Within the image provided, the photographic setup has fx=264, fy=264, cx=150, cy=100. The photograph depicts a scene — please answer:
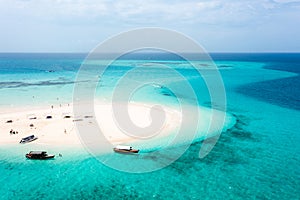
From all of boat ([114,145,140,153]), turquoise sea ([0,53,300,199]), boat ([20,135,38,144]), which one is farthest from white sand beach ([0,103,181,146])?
turquoise sea ([0,53,300,199])

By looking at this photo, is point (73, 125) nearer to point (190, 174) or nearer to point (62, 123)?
point (62, 123)

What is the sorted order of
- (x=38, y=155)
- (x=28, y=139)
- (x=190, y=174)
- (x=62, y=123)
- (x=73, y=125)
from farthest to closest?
(x=62, y=123)
(x=73, y=125)
(x=28, y=139)
(x=38, y=155)
(x=190, y=174)

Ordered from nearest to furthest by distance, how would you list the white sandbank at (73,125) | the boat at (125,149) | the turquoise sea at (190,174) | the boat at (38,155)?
1. the turquoise sea at (190,174)
2. the boat at (38,155)
3. the boat at (125,149)
4. the white sandbank at (73,125)

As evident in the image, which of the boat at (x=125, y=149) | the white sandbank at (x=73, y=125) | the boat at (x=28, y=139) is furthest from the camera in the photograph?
the white sandbank at (x=73, y=125)

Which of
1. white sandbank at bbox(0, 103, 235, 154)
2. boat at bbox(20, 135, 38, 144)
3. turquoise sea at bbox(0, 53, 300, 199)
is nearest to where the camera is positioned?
turquoise sea at bbox(0, 53, 300, 199)

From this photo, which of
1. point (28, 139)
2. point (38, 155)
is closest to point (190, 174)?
point (38, 155)

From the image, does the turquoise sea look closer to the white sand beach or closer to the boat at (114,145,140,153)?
the boat at (114,145,140,153)

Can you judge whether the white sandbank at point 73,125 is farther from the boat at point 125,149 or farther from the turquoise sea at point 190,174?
the turquoise sea at point 190,174

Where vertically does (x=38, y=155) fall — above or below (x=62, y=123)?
below

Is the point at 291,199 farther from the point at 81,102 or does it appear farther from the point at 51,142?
the point at 81,102

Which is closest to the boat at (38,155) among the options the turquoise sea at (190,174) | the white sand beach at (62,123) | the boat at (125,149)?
the turquoise sea at (190,174)

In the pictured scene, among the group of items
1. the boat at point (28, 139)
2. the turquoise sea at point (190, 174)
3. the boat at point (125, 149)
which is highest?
the boat at point (28, 139)
